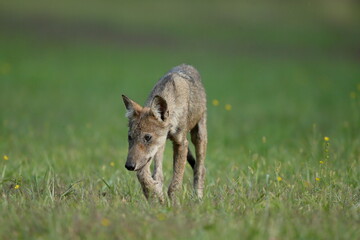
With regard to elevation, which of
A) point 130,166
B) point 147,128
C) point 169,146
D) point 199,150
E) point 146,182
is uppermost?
point 147,128

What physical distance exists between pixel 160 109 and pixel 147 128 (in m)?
0.29

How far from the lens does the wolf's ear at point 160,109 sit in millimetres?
6922

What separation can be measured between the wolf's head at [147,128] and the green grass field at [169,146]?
541 millimetres

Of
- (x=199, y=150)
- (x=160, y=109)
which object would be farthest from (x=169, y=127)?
(x=199, y=150)

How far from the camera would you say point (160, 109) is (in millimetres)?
7020

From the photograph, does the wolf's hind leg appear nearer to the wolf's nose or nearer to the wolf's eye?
the wolf's eye

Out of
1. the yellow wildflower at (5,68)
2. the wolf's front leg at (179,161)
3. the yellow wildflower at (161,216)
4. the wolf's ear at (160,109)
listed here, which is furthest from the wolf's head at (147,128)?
the yellow wildflower at (5,68)

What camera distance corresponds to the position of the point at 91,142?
1102cm

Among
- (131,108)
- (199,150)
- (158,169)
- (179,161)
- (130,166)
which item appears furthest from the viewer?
(199,150)

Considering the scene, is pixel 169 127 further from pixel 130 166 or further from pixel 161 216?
pixel 161 216

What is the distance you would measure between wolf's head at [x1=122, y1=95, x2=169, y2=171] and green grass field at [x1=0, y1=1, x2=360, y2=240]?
21.3 inches

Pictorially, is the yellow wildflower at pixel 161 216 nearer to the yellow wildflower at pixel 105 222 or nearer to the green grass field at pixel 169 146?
the green grass field at pixel 169 146

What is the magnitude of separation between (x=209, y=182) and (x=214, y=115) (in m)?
7.00

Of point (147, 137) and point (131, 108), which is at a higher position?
point (131, 108)
